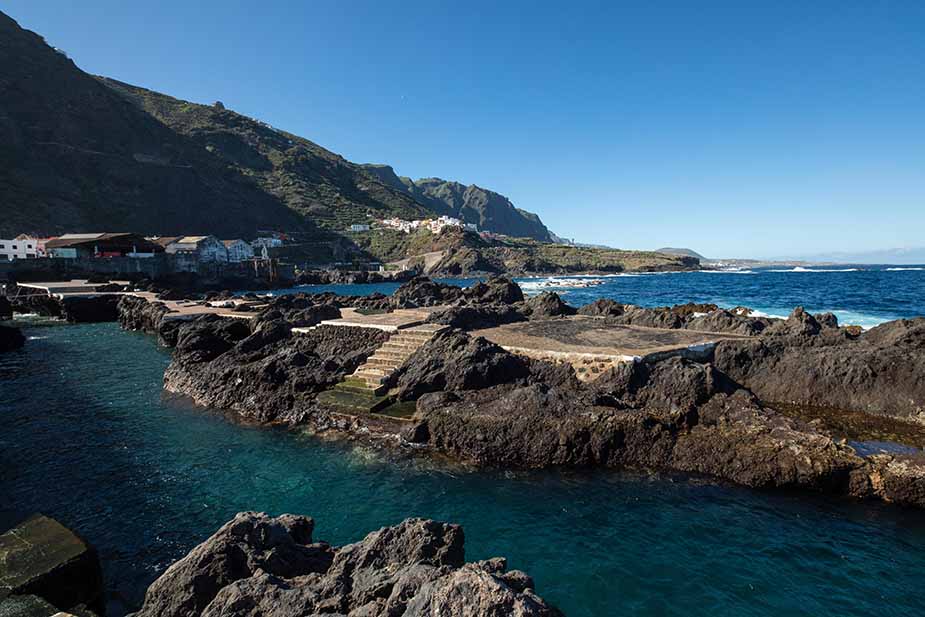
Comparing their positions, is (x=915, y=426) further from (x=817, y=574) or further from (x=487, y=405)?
(x=487, y=405)

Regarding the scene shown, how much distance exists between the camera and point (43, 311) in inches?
1673

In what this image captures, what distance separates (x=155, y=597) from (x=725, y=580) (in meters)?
7.36

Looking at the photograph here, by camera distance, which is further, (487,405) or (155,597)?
(487,405)

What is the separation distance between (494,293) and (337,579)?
28.4 m

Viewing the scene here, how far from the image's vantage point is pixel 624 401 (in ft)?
39.5

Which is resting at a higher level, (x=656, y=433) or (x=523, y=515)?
(x=656, y=433)

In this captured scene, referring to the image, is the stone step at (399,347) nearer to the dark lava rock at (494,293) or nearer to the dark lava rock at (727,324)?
the dark lava rock at (727,324)

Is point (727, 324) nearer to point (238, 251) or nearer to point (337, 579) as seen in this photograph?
point (337, 579)

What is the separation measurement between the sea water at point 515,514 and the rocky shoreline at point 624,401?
59 centimetres

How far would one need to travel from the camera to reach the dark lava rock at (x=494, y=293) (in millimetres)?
31969

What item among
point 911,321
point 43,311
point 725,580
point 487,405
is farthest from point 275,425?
point 43,311

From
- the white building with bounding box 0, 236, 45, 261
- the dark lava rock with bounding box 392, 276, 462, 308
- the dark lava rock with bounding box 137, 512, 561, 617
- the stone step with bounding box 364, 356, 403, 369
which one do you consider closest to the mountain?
the white building with bounding box 0, 236, 45, 261

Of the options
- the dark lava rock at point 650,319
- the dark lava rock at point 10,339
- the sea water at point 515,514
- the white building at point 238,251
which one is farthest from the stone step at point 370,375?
the white building at point 238,251

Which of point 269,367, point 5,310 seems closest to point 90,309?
point 5,310
